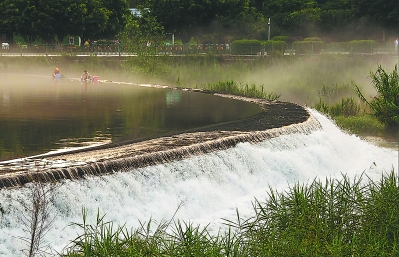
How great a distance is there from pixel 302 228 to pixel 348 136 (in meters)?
14.1

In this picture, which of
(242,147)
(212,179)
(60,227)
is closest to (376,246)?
(60,227)

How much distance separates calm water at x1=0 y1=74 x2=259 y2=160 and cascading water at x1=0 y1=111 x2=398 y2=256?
2481 millimetres

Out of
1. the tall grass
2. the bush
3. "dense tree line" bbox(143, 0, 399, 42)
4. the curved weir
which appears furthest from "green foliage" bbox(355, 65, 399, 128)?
"dense tree line" bbox(143, 0, 399, 42)

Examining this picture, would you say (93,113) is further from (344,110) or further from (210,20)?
(210,20)

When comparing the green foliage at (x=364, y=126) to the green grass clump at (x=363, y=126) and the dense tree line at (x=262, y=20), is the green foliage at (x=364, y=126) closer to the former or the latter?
the green grass clump at (x=363, y=126)

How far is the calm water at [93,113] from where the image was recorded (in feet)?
56.6

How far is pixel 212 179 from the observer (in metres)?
15.7

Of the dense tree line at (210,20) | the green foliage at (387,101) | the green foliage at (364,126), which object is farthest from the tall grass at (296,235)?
the dense tree line at (210,20)

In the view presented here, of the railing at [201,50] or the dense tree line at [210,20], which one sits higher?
the dense tree line at [210,20]

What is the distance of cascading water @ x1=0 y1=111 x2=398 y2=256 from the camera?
11.7 meters

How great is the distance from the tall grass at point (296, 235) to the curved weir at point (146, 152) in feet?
8.38

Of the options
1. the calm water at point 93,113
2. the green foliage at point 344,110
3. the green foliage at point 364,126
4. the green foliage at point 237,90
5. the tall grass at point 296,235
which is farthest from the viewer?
the green foliage at point 237,90

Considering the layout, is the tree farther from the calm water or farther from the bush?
the calm water

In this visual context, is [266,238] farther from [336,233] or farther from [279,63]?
[279,63]
